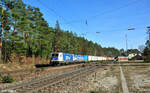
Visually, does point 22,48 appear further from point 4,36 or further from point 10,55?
point 4,36

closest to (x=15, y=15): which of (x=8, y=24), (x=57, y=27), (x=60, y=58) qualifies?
(x=8, y=24)

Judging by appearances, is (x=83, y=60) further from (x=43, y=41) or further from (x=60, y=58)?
(x=60, y=58)

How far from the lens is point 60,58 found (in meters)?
33.7

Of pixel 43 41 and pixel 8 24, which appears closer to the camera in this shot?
pixel 8 24

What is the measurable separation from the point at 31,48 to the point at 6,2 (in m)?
16.9

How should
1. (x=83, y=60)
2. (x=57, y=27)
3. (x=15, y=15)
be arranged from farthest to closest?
(x=57, y=27), (x=83, y=60), (x=15, y=15)

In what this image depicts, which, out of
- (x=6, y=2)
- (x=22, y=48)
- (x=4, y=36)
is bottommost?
(x=22, y=48)

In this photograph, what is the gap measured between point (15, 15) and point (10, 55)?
34.7 ft

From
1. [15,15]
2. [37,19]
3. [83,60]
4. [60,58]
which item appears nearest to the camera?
[15,15]

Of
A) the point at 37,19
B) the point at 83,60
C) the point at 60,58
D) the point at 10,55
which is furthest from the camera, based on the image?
the point at 83,60

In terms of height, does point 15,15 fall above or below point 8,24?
above

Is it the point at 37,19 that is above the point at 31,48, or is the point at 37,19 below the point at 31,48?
above

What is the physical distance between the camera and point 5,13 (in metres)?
28.9

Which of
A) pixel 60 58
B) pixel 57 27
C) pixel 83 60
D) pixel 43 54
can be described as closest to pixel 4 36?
pixel 60 58
